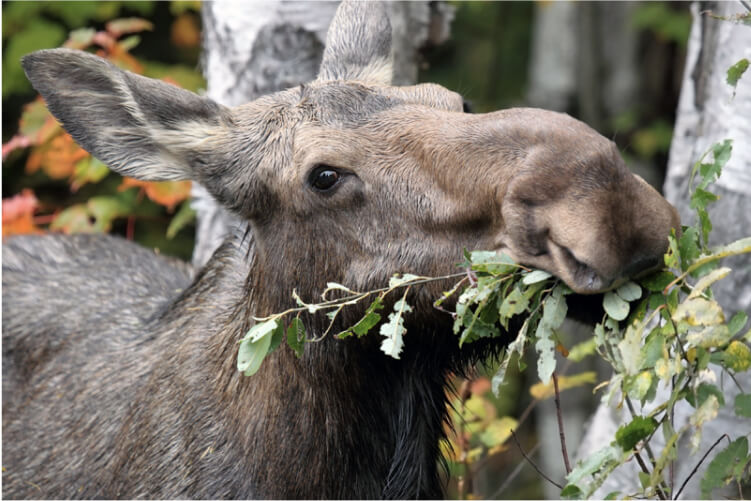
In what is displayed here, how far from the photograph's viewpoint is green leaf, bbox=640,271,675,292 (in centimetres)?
270

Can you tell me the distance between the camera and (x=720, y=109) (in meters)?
4.14

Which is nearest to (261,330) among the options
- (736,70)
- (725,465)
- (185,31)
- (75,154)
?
(725,465)

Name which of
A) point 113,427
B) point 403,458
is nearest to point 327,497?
point 403,458

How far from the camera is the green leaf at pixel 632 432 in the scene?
8.42 feet

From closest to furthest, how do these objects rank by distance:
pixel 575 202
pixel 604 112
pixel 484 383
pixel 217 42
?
pixel 575 202
pixel 217 42
pixel 484 383
pixel 604 112

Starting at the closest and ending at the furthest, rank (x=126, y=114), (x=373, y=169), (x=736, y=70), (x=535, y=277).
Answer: (x=535, y=277), (x=736, y=70), (x=373, y=169), (x=126, y=114)

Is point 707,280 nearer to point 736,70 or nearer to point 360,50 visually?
point 736,70

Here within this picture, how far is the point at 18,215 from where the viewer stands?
6.08 metres

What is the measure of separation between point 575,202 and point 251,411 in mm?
1595

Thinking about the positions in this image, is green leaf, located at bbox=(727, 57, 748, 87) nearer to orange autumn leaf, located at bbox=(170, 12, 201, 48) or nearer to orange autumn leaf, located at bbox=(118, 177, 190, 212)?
orange autumn leaf, located at bbox=(118, 177, 190, 212)

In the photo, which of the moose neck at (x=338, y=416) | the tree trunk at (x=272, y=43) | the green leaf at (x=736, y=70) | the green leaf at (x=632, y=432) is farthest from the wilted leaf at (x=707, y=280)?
the tree trunk at (x=272, y=43)

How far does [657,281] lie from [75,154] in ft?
14.3

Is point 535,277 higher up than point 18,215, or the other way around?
point 535,277

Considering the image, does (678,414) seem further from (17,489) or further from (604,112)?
(604,112)
